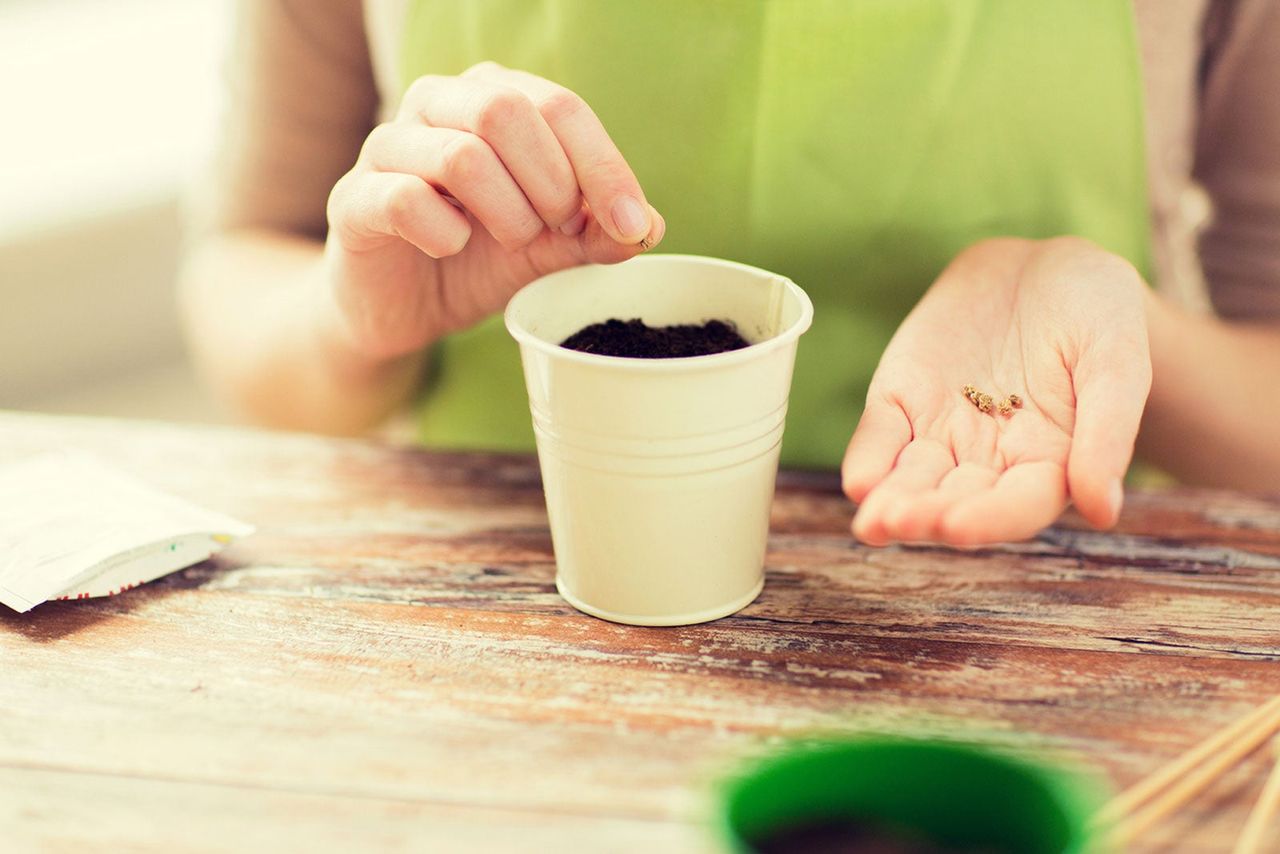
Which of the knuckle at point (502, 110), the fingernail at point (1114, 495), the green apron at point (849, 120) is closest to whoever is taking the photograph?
the fingernail at point (1114, 495)

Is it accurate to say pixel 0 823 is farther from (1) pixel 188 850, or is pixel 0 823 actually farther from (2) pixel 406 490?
(2) pixel 406 490

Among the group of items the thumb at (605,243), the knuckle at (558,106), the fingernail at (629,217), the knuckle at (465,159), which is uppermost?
the knuckle at (558,106)

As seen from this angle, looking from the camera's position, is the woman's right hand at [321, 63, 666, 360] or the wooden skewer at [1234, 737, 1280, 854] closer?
the wooden skewer at [1234, 737, 1280, 854]

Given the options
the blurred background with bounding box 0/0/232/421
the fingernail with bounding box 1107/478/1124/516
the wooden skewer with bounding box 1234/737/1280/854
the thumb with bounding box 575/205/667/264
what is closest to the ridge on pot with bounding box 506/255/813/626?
the thumb with bounding box 575/205/667/264

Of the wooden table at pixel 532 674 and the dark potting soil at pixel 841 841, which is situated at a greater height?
the dark potting soil at pixel 841 841

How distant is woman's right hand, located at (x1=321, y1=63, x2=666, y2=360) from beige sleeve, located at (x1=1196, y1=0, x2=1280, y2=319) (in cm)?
64

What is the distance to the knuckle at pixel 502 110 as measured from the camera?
684 mm

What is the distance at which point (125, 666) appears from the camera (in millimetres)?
645

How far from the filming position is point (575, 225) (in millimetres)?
764

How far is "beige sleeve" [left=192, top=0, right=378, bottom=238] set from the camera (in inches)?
43.7

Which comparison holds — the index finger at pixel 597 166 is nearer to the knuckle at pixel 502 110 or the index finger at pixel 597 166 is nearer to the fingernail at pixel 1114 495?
the knuckle at pixel 502 110

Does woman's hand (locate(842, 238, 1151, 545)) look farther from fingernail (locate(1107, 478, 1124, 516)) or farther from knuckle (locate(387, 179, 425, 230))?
knuckle (locate(387, 179, 425, 230))

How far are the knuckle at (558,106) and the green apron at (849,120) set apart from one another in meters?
0.24

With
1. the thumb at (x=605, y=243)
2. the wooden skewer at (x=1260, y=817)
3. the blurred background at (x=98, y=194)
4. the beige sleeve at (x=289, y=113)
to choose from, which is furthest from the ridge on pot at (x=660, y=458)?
the blurred background at (x=98, y=194)
